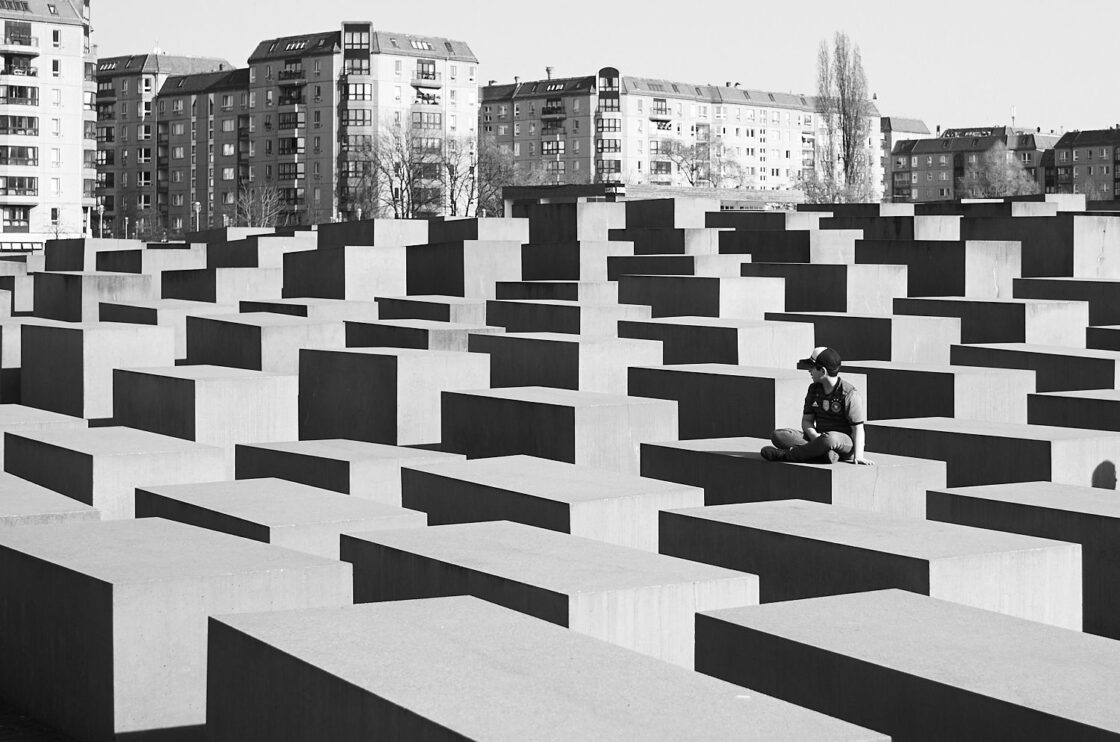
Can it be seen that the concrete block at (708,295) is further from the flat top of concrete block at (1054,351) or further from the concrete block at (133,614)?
the concrete block at (133,614)

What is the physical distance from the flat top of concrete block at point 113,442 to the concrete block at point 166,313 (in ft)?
19.5

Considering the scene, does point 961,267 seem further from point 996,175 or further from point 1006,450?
point 996,175

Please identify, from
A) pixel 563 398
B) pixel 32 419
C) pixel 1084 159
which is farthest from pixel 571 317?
pixel 1084 159

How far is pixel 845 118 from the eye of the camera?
2266 inches

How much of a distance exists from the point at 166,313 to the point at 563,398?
26.3 feet

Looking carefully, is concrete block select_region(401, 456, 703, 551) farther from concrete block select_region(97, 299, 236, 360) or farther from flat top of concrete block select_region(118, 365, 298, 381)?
concrete block select_region(97, 299, 236, 360)

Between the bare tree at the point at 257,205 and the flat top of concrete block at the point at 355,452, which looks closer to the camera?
the flat top of concrete block at the point at 355,452

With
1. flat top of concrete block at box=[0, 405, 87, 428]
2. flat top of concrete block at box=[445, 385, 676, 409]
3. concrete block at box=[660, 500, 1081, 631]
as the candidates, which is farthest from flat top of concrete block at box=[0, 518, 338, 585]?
flat top of concrete block at box=[0, 405, 87, 428]

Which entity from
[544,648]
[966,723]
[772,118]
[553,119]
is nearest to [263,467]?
[544,648]

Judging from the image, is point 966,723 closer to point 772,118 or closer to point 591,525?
point 591,525

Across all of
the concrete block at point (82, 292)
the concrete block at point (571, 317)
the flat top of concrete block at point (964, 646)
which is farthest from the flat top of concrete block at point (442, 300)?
the flat top of concrete block at point (964, 646)

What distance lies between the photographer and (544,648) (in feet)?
18.8

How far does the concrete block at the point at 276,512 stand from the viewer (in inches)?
351

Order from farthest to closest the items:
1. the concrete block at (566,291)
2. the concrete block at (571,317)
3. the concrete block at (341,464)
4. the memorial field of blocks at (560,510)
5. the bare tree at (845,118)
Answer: the bare tree at (845,118)
the concrete block at (566,291)
the concrete block at (571,317)
the concrete block at (341,464)
the memorial field of blocks at (560,510)
